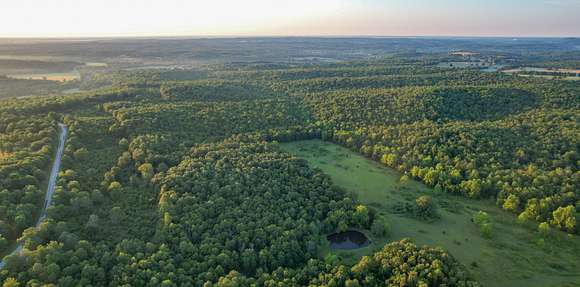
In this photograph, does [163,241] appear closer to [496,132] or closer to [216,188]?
[216,188]

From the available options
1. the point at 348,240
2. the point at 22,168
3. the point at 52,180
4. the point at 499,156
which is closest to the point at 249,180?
the point at 348,240

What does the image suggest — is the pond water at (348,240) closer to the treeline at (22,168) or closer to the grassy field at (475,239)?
the grassy field at (475,239)

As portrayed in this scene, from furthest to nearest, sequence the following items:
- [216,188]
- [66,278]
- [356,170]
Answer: [356,170], [216,188], [66,278]

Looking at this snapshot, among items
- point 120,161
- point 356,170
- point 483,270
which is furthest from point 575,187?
point 120,161

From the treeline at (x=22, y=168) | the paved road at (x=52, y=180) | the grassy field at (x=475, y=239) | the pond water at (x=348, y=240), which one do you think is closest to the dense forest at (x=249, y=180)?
the treeline at (x=22, y=168)

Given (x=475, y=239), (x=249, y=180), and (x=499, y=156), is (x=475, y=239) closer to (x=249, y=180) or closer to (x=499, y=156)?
(x=499, y=156)

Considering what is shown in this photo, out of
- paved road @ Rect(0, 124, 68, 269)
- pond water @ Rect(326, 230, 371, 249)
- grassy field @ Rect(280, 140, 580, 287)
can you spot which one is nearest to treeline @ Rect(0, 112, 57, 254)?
paved road @ Rect(0, 124, 68, 269)
